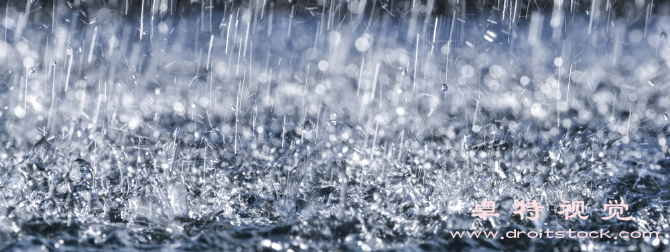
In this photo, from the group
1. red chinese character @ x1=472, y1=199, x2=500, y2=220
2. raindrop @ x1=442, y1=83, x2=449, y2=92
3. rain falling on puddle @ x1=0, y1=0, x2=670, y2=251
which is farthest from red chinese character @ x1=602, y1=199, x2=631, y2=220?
raindrop @ x1=442, y1=83, x2=449, y2=92

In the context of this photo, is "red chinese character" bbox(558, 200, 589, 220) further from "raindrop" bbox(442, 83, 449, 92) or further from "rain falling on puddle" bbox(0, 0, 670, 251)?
"raindrop" bbox(442, 83, 449, 92)

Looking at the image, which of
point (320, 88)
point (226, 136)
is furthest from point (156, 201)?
point (320, 88)

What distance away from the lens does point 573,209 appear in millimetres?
2123

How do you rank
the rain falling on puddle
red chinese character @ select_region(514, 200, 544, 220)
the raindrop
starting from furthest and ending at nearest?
the raindrop, red chinese character @ select_region(514, 200, 544, 220), the rain falling on puddle

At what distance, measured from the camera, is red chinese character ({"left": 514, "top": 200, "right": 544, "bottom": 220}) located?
2.01 metres

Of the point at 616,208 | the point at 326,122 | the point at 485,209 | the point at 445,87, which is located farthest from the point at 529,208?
the point at 445,87

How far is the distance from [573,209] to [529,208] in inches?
7.8

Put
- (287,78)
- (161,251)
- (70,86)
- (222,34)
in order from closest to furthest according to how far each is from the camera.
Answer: (161,251)
(70,86)
(287,78)
(222,34)

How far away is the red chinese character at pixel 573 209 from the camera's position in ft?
6.70

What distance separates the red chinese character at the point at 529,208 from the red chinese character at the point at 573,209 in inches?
3.6

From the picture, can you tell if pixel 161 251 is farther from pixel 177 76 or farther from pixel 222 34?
pixel 222 34

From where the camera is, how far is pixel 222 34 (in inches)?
297

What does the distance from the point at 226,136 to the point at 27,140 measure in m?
1.19

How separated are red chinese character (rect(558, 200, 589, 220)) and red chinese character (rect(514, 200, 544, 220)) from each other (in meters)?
0.09
